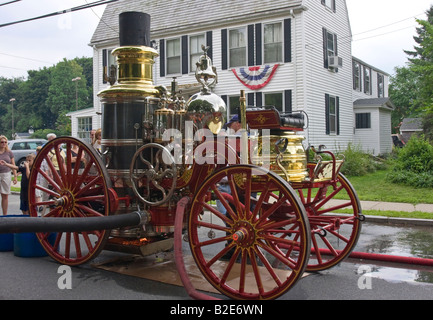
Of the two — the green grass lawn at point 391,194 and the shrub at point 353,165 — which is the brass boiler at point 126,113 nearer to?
the green grass lawn at point 391,194

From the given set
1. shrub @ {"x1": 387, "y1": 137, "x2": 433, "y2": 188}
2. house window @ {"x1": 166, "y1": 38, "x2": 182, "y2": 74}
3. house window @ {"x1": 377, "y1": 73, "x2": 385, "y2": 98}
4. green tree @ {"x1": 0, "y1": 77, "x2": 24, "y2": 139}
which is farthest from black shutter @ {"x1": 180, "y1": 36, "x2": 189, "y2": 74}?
green tree @ {"x1": 0, "y1": 77, "x2": 24, "y2": 139}

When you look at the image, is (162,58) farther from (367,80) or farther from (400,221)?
(400,221)

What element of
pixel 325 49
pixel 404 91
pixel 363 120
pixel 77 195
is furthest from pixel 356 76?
pixel 404 91

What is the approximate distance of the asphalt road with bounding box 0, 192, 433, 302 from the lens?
4.48 m

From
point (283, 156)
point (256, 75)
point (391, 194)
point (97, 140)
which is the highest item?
point (256, 75)

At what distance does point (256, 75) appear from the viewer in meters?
17.9

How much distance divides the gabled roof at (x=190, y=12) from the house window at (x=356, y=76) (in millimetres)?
7305

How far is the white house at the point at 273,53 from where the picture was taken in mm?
17156

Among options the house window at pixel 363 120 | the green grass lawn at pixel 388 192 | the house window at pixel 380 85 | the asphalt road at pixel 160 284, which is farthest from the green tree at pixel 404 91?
the asphalt road at pixel 160 284

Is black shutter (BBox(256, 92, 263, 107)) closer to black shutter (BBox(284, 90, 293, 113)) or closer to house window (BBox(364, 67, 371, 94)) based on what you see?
black shutter (BBox(284, 90, 293, 113))

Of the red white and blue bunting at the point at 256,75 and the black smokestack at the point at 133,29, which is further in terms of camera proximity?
the red white and blue bunting at the point at 256,75

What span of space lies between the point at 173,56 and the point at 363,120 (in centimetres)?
931

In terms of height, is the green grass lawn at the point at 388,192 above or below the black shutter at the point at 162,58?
below

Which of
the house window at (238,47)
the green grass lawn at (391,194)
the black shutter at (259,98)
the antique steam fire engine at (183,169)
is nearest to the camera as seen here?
the antique steam fire engine at (183,169)
